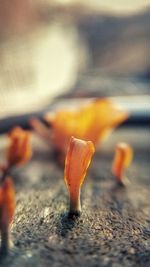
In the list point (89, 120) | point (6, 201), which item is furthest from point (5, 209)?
point (89, 120)

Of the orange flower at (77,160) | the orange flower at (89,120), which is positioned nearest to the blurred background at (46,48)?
the orange flower at (89,120)

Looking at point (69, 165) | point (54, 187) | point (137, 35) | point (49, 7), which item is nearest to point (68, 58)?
point (49, 7)

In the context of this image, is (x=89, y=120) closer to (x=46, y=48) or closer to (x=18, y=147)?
(x=18, y=147)

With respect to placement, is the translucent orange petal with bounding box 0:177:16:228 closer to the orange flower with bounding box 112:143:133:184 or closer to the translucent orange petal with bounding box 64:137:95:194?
the translucent orange petal with bounding box 64:137:95:194

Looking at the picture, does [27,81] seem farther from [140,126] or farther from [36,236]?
[36,236]

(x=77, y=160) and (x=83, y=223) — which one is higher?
(x=77, y=160)

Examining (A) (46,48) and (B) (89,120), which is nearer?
(B) (89,120)

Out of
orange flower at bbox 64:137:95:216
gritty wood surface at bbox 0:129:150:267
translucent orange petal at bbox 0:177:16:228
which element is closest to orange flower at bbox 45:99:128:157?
gritty wood surface at bbox 0:129:150:267
